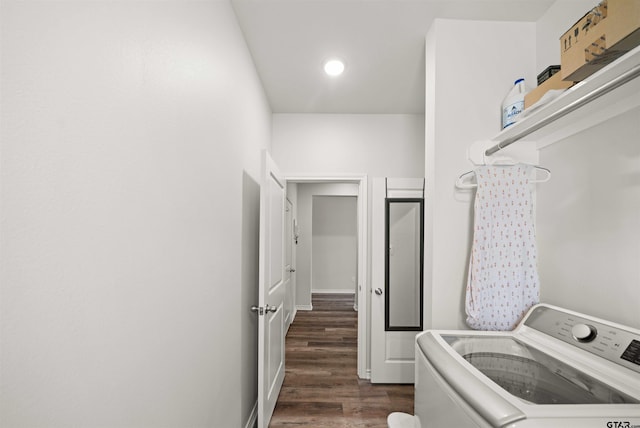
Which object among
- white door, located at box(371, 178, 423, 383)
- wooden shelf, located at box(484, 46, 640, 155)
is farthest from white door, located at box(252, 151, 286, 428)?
wooden shelf, located at box(484, 46, 640, 155)

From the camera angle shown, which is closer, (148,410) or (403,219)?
(148,410)

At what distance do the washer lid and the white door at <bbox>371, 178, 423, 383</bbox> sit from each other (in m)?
1.60

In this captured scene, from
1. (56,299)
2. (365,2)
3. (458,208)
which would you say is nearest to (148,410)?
(56,299)

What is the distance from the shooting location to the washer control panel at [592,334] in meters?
0.94

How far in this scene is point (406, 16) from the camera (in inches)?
66.9

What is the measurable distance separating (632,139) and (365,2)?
1.28 m

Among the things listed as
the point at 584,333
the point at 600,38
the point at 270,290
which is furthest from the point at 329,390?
the point at 600,38

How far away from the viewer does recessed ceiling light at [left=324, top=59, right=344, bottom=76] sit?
216 cm

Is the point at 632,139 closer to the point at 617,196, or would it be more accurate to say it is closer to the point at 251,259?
the point at 617,196

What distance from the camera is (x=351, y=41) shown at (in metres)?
1.93

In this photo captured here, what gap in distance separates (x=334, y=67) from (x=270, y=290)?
159 cm

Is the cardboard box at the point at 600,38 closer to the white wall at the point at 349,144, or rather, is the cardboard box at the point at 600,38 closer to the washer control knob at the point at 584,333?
the washer control knob at the point at 584,333

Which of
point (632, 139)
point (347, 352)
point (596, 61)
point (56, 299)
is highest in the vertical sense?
point (596, 61)

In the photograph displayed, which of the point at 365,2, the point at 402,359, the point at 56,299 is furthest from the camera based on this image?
the point at 402,359
